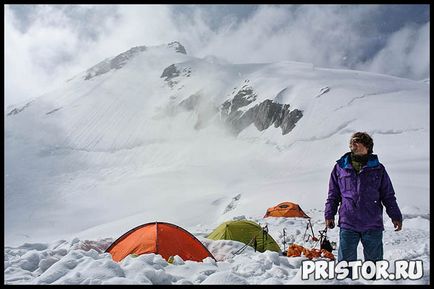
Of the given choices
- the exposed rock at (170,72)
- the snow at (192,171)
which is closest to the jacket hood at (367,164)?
the snow at (192,171)

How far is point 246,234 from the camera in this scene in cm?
781

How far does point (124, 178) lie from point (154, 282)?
123 ft

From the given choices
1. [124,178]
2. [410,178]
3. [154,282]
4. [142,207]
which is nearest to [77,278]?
[154,282]

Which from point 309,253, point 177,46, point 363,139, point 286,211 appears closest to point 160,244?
point 309,253

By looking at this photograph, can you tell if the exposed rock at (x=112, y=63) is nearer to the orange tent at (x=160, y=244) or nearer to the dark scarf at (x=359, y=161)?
the orange tent at (x=160, y=244)

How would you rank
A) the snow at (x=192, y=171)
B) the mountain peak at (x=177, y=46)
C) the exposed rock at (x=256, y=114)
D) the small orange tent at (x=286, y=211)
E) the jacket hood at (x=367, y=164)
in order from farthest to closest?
1. the mountain peak at (x=177, y=46)
2. the exposed rock at (x=256, y=114)
3. the small orange tent at (x=286, y=211)
4. the snow at (x=192, y=171)
5. the jacket hood at (x=367, y=164)

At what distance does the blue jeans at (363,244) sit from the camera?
4246mm

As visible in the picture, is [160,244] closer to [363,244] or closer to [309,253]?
[309,253]

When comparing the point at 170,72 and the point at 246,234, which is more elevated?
the point at 170,72

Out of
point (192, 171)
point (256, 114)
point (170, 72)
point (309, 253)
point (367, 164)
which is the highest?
point (170, 72)

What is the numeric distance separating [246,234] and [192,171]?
30263 millimetres

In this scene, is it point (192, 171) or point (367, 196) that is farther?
point (192, 171)

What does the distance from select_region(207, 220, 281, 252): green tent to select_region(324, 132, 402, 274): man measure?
10.1ft
